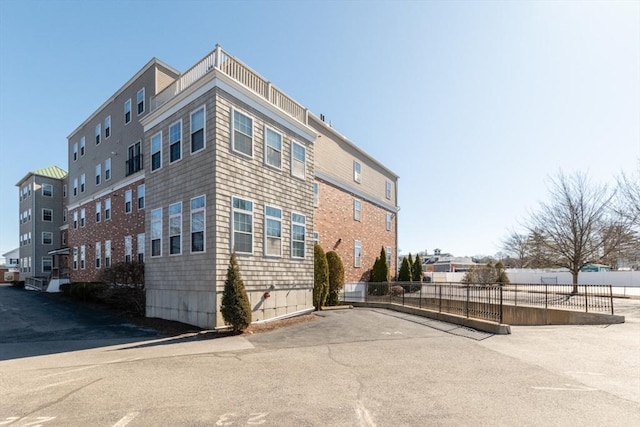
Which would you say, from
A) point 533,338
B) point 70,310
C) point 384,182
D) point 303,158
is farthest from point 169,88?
point 384,182

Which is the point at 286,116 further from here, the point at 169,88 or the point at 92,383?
the point at 92,383

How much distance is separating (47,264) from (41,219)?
4.32 meters

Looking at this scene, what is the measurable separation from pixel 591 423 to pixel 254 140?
11717mm

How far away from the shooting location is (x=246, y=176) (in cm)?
1311

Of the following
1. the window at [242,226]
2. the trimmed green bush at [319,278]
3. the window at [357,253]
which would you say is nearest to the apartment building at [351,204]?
the window at [357,253]

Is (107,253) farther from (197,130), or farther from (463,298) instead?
(463,298)

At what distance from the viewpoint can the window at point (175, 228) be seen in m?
13.3

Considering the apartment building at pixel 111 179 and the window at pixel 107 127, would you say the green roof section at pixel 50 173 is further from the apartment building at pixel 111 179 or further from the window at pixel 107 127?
the window at pixel 107 127

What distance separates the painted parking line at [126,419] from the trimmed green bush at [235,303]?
6128mm

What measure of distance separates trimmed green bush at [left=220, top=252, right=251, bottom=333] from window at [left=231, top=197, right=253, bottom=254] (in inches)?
48.6

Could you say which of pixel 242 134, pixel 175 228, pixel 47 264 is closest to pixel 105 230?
pixel 175 228

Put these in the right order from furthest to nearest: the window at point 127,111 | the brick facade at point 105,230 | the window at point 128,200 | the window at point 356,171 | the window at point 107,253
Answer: the window at point 356,171 → the window at point 107,253 → the window at point 127,111 → the window at point 128,200 → the brick facade at point 105,230

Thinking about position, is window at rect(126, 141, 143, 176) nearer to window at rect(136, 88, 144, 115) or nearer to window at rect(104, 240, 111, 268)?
window at rect(136, 88, 144, 115)

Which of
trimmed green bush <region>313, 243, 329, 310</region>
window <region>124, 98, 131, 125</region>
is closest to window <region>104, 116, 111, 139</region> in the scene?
window <region>124, 98, 131, 125</region>
